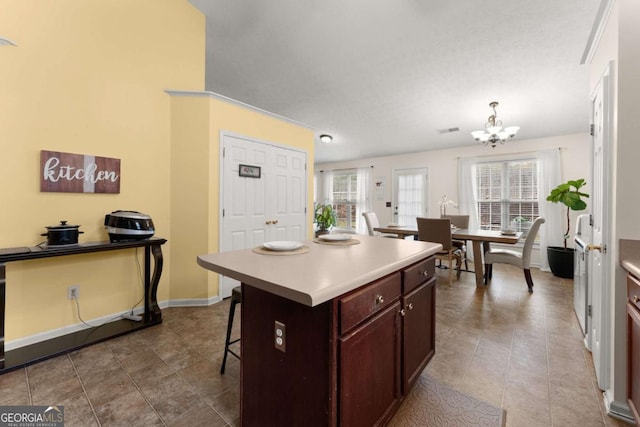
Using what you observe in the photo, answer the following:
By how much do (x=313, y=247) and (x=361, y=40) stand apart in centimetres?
280

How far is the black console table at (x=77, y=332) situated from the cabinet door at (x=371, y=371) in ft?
7.32

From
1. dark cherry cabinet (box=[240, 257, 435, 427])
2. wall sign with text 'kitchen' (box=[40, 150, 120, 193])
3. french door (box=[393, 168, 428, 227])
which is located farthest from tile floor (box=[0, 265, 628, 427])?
french door (box=[393, 168, 428, 227])

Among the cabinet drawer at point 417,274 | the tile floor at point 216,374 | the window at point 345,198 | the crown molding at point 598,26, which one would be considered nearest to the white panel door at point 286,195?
the tile floor at point 216,374

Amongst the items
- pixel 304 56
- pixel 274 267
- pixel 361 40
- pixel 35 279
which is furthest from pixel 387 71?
pixel 35 279

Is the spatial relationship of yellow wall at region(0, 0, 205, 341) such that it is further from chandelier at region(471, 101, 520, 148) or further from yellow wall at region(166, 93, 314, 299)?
chandelier at region(471, 101, 520, 148)

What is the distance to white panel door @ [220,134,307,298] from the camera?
3201 mm

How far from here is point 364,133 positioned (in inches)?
226

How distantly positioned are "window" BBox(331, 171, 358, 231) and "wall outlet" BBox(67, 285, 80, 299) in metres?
6.13

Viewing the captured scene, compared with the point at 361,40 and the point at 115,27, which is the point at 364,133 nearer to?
the point at 361,40

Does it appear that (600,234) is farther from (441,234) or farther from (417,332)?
(441,234)

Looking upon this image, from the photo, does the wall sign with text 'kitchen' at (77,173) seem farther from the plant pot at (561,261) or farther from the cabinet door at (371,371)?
the plant pot at (561,261)

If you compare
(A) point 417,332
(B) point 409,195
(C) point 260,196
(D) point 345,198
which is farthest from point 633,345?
(D) point 345,198

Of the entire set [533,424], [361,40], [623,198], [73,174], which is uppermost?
[361,40]

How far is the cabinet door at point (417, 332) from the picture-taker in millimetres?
Result: 1409
